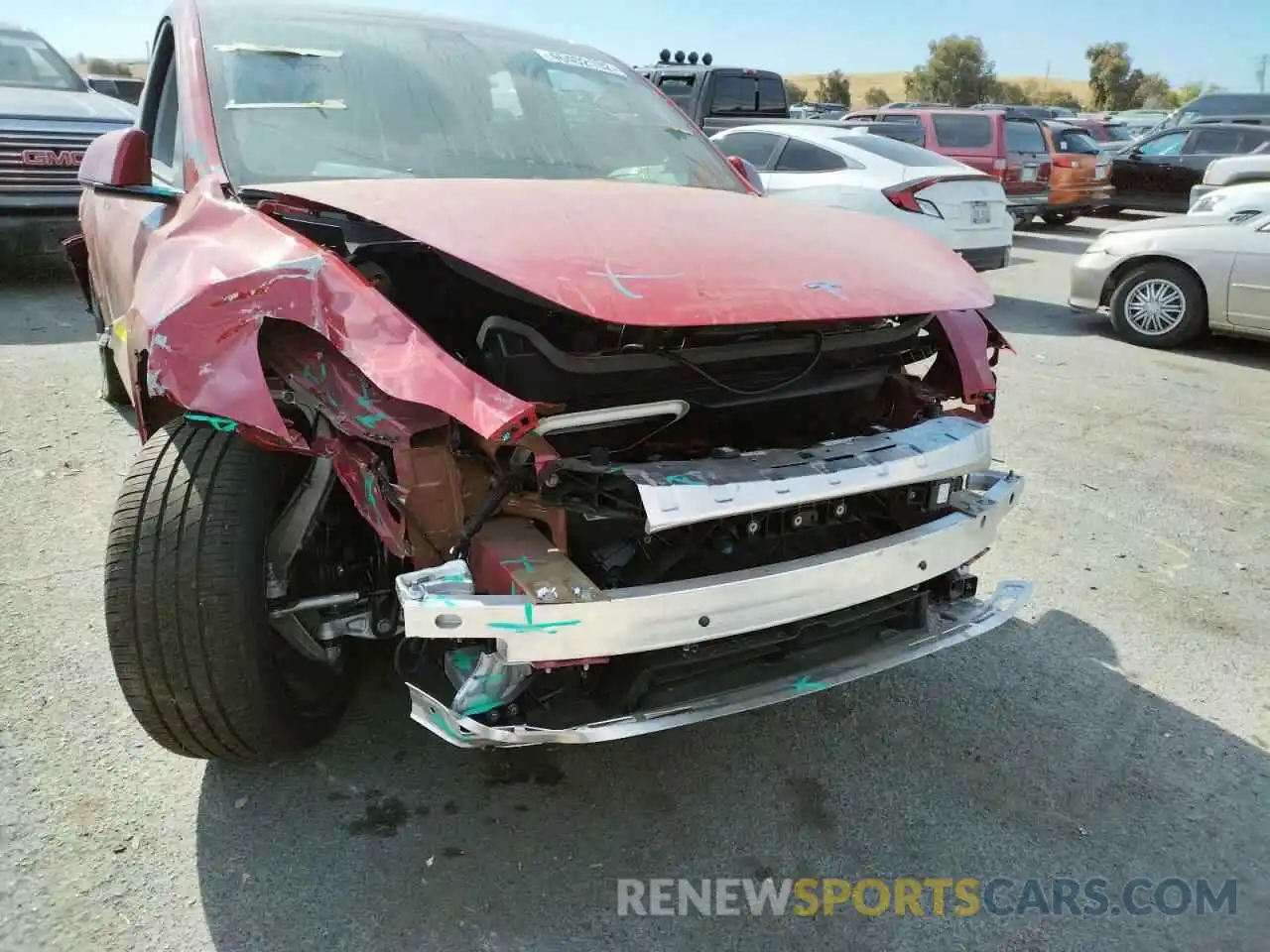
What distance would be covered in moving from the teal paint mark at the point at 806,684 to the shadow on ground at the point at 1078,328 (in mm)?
6784

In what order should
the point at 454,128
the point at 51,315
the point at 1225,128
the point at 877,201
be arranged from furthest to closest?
the point at 1225,128 < the point at 877,201 < the point at 51,315 < the point at 454,128

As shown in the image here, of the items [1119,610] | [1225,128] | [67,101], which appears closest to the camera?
[1119,610]

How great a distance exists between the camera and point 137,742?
2592 mm

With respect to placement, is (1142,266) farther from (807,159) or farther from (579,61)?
(579,61)

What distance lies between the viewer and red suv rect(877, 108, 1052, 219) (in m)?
13.2

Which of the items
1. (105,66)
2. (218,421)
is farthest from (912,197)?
(105,66)

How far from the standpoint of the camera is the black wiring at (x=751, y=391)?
2.21 meters

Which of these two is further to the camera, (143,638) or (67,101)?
(67,101)

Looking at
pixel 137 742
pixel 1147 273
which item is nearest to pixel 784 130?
pixel 1147 273

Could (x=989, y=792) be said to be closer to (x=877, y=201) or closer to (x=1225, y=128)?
(x=877, y=201)

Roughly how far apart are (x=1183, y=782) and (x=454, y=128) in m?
2.91

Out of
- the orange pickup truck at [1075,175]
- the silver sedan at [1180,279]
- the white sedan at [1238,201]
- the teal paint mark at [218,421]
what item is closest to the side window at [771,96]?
the orange pickup truck at [1075,175]

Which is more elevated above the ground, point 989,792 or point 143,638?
Result: point 143,638

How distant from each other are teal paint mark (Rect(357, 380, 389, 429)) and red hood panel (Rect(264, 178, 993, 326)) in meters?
0.34
